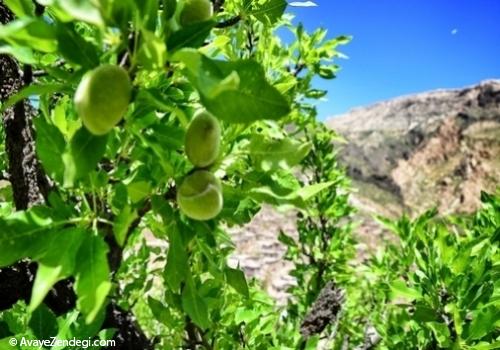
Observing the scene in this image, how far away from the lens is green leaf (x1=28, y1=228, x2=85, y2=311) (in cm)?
67

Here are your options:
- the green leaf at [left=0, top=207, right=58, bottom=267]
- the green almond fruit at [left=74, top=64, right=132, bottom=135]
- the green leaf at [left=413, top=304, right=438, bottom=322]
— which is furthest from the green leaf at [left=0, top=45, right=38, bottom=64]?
the green leaf at [left=413, top=304, right=438, bottom=322]

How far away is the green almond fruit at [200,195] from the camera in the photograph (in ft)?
2.53

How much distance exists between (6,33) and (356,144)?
871 inches

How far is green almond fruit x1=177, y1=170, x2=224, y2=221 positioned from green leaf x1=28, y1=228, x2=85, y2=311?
0.16 metres

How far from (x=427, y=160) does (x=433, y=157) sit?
0.84 ft

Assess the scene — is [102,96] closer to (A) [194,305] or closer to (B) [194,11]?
(B) [194,11]

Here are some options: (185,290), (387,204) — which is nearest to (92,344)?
(185,290)

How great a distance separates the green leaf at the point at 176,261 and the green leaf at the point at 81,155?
0.68 ft

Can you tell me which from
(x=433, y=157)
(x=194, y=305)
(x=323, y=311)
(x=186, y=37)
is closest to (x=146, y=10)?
(x=186, y=37)

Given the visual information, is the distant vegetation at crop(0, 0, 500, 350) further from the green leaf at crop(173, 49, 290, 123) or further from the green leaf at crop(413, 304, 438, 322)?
the green leaf at crop(413, 304, 438, 322)

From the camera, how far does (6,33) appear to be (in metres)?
0.64

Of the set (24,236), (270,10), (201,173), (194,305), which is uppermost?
(270,10)

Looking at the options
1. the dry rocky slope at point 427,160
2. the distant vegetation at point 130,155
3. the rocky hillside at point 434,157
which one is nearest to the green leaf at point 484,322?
the distant vegetation at point 130,155

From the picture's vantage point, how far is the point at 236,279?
1094mm
